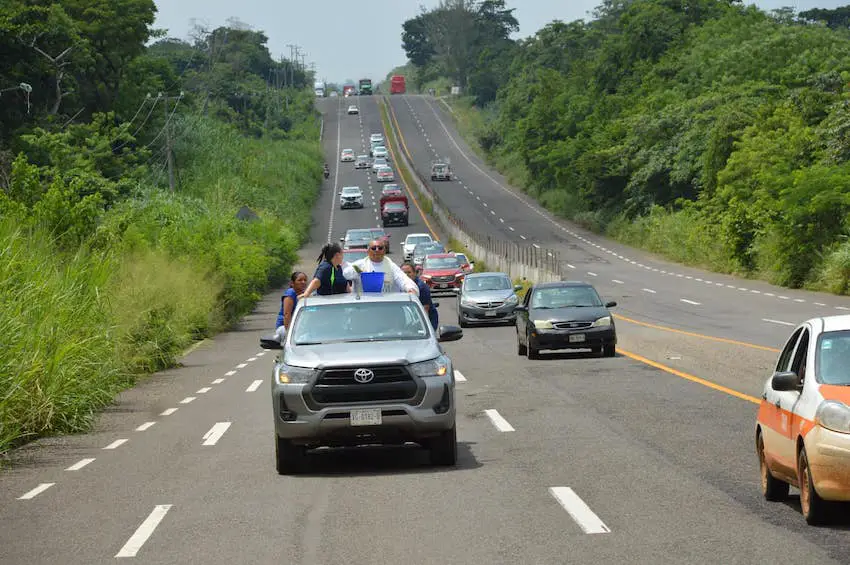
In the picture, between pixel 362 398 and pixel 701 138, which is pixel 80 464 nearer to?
pixel 362 398

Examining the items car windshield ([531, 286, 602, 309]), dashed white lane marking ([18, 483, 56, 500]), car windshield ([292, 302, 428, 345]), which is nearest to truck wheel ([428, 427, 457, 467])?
car windshield ([292, 302, 428, 345])

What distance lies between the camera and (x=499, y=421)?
16859 mm

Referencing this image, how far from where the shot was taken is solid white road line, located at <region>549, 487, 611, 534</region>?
377 inches

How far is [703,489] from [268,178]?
3857 inches

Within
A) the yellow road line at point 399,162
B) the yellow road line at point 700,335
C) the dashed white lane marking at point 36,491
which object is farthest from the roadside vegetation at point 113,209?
the yellow road line at point 700,335

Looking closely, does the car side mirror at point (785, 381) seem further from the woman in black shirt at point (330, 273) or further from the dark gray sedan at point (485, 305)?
the dark gray sedan at point (485, 305)

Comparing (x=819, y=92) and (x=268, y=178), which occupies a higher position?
(x=819, y=92)

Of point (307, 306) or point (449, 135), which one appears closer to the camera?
point (307, 306)

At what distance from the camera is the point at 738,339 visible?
31.6 meters

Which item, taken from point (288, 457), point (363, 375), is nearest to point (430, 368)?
point (363, 375)

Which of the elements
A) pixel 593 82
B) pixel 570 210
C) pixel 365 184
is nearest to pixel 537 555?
pixel 570 210

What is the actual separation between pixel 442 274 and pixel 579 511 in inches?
1815

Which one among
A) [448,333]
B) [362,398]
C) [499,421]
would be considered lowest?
[499,421]

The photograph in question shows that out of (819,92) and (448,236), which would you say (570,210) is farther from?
(819,92)
